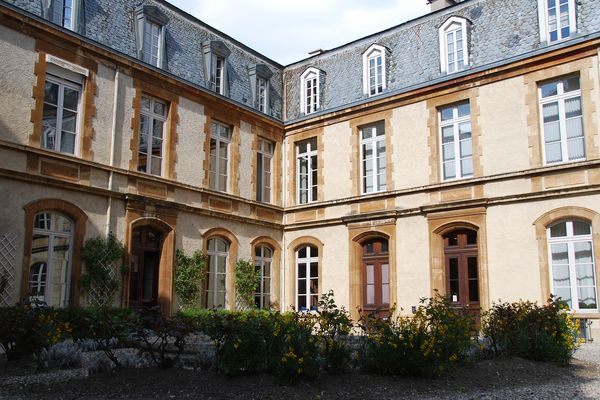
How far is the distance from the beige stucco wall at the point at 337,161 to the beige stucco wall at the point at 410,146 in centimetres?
147

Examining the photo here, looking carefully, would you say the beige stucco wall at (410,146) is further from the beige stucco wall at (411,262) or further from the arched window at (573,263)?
the arched window at (573,263)

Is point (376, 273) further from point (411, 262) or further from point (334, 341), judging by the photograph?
point (334, 341)

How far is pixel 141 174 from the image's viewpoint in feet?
43.1

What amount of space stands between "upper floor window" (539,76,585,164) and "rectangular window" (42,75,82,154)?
989 cm

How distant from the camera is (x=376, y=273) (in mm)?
15133

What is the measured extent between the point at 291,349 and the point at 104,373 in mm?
2068

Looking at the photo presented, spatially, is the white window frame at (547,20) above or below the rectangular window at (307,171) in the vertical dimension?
above

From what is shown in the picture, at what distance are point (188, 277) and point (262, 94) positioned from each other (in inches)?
245

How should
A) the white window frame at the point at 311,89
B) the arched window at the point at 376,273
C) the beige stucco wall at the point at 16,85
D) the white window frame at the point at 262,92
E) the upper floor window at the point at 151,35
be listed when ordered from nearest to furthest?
1. the beige stucco wall at the point at 16,85
2. the upper floor window at the point at 151,35
3. the arched window at the point at 376,273
4. the white window frame at the point at 262,92
5. the white window frame at the point at 311,89

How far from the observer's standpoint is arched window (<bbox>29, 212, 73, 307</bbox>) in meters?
11.2

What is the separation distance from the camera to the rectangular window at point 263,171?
54.5ft

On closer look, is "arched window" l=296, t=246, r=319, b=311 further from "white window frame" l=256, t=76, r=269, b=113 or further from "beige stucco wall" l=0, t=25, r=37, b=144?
"beige stucco wall" l=0, t=25, r=37, b=144

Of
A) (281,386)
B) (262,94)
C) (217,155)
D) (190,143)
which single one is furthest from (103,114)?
(281,386)

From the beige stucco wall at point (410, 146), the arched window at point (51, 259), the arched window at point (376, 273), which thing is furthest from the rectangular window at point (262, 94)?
the arched window at point (51, 259)
